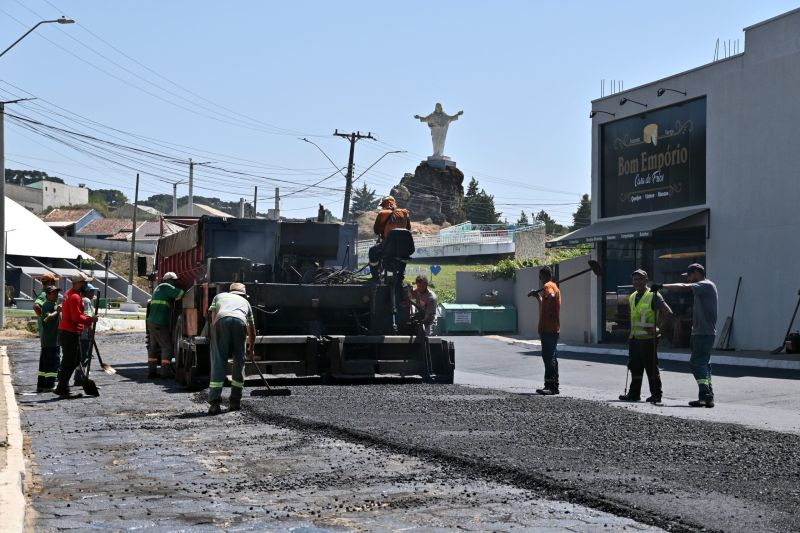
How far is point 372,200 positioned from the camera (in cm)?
16350

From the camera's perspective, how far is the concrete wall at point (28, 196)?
13962cm

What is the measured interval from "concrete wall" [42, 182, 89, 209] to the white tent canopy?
66.4 meters

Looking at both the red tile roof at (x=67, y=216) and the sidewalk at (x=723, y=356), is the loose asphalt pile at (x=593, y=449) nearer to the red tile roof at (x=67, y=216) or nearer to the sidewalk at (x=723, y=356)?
the sidewalk at (x=723, y=356)

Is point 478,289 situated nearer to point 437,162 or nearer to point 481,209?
point 437,162

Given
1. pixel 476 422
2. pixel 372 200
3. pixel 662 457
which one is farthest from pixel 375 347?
pixel 372 200

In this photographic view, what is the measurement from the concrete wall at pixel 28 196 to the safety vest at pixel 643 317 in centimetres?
13435

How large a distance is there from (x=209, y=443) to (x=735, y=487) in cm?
478

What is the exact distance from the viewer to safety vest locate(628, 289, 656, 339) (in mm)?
14359

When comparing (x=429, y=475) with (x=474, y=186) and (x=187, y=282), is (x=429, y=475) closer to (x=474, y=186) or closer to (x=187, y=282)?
(x=187, y=282)

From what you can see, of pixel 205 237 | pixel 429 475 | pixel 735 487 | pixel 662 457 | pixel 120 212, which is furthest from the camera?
pixel 120 212

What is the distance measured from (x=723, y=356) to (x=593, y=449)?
1598 cm

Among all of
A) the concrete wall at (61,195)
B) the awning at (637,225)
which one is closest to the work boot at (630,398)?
the awning at (637,225)

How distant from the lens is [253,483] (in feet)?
24.9

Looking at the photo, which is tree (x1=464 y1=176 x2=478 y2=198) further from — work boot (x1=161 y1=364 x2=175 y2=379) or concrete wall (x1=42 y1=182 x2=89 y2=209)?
work boot (x1=161 y1=364 x2=175 y2=379)
